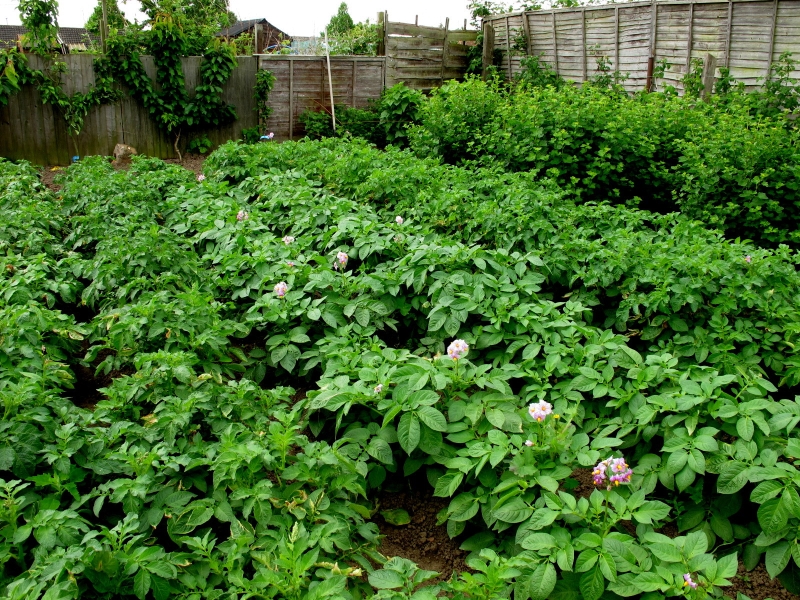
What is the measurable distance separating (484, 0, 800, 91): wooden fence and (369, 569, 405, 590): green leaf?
7.53 m

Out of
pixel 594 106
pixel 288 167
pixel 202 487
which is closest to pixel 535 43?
pixel 594 106

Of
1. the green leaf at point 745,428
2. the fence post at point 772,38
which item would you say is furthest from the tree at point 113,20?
the green leaf at point 745,428

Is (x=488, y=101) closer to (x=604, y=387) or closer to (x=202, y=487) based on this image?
(x=604, y=387)

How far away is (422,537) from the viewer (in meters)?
2.47

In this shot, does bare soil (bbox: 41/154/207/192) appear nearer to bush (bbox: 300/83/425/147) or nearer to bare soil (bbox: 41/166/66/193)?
bare soil (bbox: 41/166/66/193)

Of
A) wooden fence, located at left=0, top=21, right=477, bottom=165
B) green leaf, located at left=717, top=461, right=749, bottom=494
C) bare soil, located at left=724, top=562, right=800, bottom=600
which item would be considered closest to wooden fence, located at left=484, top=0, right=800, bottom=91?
wooden fence, located at left=0, top=21, right=477, bottom=165

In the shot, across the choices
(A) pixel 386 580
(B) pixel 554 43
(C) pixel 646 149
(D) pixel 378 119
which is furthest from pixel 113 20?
(A) pixel 386 580

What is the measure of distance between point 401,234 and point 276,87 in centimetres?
774

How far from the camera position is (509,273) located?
11.2ft

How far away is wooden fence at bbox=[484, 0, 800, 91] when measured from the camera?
761 centimetres

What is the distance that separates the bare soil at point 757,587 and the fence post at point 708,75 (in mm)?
7081

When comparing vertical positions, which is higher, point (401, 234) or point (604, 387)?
point (401, 234)

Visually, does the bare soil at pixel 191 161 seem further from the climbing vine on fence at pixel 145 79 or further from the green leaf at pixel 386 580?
the green leaf at pixel 386 580

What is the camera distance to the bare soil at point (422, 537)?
2357 millimetres
